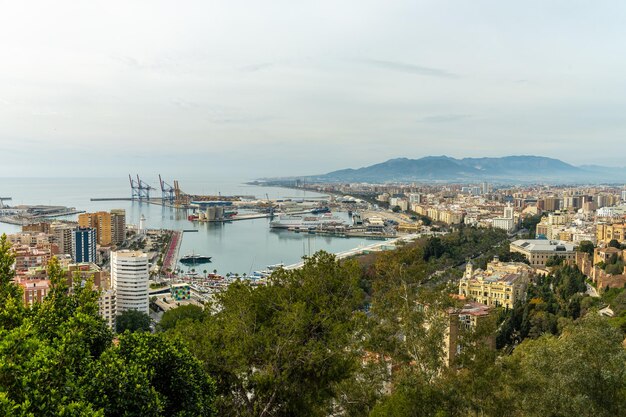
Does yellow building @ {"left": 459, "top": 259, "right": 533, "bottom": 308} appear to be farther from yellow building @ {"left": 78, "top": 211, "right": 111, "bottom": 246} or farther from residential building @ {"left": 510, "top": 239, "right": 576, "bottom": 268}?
yellow building @ {"left": 78, "top": 211, "right": 111, "bottom": 246}

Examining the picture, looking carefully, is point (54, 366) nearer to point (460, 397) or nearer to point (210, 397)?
point (210, 397)

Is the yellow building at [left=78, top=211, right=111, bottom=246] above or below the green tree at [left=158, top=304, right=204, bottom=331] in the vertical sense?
above

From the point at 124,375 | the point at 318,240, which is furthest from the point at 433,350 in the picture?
the point at 318,240

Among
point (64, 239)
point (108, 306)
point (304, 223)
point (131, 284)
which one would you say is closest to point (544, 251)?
point (131, 284)

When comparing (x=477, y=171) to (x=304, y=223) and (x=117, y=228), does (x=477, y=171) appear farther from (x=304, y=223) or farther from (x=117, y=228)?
(x=117, y=228)

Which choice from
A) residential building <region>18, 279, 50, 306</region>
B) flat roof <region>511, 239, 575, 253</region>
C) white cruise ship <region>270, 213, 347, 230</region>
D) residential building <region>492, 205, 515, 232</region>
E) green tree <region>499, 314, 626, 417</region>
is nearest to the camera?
green tree <region>499, 314, 626, 417</region>

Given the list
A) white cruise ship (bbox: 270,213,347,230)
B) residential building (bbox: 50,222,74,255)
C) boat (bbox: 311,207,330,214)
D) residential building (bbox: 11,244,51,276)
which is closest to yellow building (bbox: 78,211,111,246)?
residential building (bbox: 50,222,74,255)

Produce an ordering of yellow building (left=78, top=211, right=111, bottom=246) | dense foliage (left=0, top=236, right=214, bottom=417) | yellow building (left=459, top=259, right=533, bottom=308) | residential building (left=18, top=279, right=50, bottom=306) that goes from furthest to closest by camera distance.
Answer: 1. yellow building (left=78, top=211, right=111, bottom=246)
2. yellow building (left=459, top=259, right=533, bottom=308)
3. residential building (left=18, top=279, right=50, bottom=306)
4. dense foliage (left=0, top=236, right=214, bottom=417)
